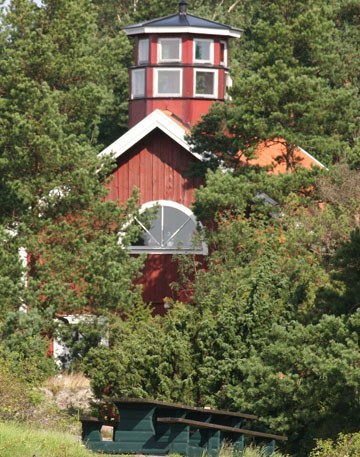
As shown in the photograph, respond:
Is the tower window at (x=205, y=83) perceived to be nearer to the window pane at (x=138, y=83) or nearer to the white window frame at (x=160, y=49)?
the white window frame at (x=160, y=49)

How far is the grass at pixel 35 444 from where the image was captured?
15.3 m

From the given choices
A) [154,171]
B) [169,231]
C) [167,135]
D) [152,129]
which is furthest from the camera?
[154,171]

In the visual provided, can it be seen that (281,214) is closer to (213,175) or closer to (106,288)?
(213,175)

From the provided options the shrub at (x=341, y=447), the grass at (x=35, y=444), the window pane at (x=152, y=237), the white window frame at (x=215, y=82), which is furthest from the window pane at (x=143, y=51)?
the grass at (x=35, y=444)

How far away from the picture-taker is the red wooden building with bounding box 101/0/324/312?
37.7m

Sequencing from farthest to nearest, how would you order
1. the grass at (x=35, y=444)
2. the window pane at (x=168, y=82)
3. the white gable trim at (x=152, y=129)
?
the window pane at (x=168, y=82) → the white gable trim at (x=152, y=129) → the grass at (x=35, y=444)

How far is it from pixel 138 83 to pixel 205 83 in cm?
203

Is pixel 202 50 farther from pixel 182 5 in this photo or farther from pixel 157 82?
pixel 182 5

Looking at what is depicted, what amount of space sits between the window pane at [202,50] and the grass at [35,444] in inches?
1030

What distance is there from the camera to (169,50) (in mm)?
42406

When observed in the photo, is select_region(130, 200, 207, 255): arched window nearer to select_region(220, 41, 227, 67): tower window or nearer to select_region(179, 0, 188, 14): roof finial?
select_region(220, 41, 227, 67): tower window

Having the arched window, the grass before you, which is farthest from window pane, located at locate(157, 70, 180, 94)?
the grass

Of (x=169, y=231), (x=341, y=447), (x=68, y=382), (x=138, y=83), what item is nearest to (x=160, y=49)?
(x=138, y=83)

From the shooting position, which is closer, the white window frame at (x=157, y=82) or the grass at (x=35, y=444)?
the grass at (x=35, y=444)
